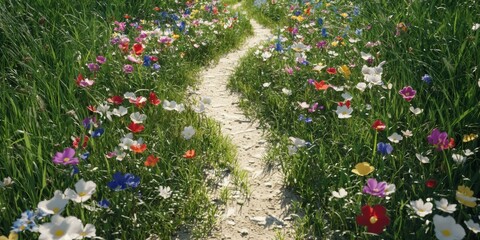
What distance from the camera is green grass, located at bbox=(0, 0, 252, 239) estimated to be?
2.55 meters

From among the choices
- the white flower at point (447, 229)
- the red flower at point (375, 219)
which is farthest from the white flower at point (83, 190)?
the white flower at point (447, 229)

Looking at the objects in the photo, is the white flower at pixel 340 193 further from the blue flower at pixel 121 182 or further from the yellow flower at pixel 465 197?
the blue flower at pixel 121 182

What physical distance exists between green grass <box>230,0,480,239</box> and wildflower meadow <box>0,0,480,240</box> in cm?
1

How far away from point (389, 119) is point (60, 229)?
2.23 metres

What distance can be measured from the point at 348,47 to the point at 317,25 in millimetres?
1328

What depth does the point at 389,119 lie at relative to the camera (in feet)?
10.1

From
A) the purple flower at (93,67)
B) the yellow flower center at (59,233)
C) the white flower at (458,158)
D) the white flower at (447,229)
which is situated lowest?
the white flower at (447,229)

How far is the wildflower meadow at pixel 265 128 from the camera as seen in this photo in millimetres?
2428

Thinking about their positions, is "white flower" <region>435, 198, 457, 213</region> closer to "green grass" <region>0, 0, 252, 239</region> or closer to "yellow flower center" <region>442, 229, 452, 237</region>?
"yellow flower center" <region>442, 229, 452, 237</region>

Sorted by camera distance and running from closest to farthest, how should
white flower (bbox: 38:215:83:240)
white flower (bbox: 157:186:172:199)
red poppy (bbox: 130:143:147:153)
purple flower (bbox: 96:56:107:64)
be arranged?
white flower (bbox: 38:215:83:240)
white flower (bbox: 157:186:172:199)
red poppy (bbox: 130:143:147:153)
purple flower (bbox: 96:56:107:64)

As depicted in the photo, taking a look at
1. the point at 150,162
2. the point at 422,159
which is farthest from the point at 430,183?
the point at 150,162

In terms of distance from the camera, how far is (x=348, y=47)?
4461 millimetres

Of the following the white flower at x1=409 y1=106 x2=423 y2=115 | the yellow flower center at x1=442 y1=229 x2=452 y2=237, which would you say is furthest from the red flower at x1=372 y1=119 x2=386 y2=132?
the yellow flower center at x1=442 y1=229 x2=452 y2=237

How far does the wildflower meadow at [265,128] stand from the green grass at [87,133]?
0.01 meters
